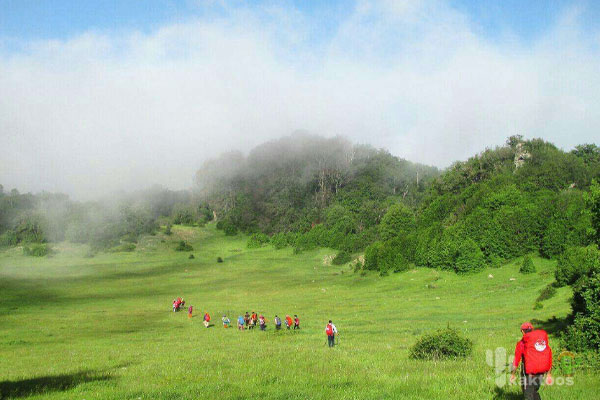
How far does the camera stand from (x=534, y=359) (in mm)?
9328

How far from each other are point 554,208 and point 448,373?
76676mm

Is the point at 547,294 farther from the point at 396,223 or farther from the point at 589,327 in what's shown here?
the point at 396,223

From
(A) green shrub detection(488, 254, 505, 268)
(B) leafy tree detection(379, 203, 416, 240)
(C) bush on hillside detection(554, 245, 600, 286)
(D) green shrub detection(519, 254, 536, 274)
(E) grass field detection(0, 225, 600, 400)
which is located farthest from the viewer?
(B) leafy tree detection(379, 203, 416, 240)

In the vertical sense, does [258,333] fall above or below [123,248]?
below

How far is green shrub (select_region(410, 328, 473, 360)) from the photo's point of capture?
18172mm

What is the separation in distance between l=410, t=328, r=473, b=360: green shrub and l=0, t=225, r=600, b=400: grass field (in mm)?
767

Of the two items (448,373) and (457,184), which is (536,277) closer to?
(448,373)

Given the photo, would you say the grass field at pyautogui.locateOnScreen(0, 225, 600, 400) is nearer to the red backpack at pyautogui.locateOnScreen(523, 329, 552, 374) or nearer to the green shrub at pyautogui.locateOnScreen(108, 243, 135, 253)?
the red backpack at pyautogui.locateOnScreen(523, 329, 552, 374)

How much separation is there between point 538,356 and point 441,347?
31.6ft

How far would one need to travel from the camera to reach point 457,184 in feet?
484

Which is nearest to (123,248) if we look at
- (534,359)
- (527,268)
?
(527,268)

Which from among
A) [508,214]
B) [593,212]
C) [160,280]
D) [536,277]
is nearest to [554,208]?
[508,214]

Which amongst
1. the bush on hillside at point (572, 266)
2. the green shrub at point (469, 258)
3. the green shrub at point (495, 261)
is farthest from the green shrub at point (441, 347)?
the green shrub at point (495, 261)

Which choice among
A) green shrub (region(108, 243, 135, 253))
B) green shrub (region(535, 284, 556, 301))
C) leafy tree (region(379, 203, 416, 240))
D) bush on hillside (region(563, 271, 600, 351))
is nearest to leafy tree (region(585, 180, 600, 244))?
bush on hillside (region(563, 271, 600, 351))
